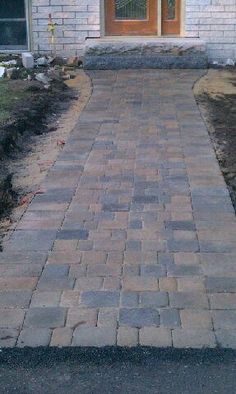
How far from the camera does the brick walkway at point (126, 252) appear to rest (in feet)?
11.4

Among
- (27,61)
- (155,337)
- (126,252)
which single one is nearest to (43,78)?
(27,61)

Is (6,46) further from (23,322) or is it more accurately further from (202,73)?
(23,322)

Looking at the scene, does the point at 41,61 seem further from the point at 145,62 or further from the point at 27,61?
the point at 145,62

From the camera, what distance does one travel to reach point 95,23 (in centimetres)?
1269

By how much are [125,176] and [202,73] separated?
6.33 meters

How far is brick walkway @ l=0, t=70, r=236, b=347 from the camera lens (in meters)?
3.47

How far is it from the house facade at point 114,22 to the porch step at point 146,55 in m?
0.54

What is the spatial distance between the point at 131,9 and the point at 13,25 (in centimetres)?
245

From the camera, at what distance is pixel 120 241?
15.0 ft

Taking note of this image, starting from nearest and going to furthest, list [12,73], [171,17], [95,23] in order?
[12,73] → [95,23] → [171,17]

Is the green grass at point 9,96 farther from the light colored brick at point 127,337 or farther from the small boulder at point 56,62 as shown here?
the light colored brick at point 127,337

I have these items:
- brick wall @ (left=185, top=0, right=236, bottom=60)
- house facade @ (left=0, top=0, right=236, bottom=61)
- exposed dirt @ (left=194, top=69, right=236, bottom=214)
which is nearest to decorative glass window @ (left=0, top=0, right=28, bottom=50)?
house facade @ (left=0, top=0, right=236, bottom=61)

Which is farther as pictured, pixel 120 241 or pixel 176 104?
pixel 176 104

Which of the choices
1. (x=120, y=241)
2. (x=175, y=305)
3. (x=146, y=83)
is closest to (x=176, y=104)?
(x=146, y=83)
